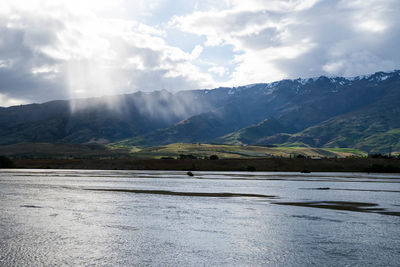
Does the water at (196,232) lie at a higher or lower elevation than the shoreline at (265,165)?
lower

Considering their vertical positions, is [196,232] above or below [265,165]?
below

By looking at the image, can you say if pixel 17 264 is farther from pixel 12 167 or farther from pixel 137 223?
pixel 12 167

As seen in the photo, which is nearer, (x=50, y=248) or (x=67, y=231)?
(x=50, y=248)

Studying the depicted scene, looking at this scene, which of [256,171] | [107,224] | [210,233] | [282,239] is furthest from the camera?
[256,171]

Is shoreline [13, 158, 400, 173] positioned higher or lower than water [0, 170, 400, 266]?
higher

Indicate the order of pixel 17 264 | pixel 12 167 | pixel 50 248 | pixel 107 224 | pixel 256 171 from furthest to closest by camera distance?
1. pixel 12 167
2. pixel 256 171
3. pixel 107 224
4. pixel 50 248
5. pixel 17 264

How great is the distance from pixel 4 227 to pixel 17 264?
1439cm

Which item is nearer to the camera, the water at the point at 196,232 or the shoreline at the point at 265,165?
the water at the point at 196,232

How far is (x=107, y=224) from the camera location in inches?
1645

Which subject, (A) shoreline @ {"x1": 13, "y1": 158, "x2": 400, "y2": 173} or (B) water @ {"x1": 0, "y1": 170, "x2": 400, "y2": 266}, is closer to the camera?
(B) water @ {"x1": 0, "y1": 170, "x2": 400, "y2": 266}

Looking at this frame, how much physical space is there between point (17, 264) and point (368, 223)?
33702 mm

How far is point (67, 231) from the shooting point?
124 feet

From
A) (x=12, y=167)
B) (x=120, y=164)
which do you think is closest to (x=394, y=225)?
(x=120, y=164)

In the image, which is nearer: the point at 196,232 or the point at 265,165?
the point at 196,232
